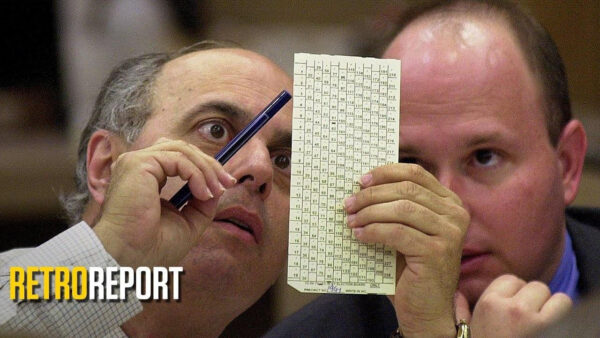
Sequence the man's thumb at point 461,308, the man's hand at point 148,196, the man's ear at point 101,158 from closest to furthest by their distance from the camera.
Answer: the man's hand at point 148,196
the man's thumb at point 461,308
the man's ear at point 101,158

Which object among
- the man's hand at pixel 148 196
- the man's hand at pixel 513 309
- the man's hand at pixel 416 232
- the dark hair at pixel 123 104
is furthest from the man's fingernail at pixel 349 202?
the dark hair at pixel 123 104

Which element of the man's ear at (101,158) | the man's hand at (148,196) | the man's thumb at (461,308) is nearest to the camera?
the man's hand at (148,196)

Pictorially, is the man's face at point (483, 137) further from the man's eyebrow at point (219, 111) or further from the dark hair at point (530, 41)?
the man's eyebrow at point (219, 111)

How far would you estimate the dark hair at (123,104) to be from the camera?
51.6 inches

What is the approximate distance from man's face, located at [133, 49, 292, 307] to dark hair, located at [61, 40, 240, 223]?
1.0 inches

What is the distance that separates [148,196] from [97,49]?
1.64 feet

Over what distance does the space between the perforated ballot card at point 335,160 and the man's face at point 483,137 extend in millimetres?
205

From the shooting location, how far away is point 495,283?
1174 mm

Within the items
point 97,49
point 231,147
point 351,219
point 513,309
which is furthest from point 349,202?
point 97,49

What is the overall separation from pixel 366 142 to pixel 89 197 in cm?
53

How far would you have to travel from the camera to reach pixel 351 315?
1322 millimetres

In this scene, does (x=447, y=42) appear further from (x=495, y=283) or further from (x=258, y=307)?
(x=258, y=307)

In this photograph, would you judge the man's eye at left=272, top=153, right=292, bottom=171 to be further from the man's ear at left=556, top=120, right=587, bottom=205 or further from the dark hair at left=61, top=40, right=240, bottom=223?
the man's ear at left=556, top=120, right=587, bottom=205

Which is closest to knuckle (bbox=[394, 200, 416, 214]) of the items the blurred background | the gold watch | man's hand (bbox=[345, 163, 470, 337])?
man's hand (bbox=[345, 163, 470, 337])
